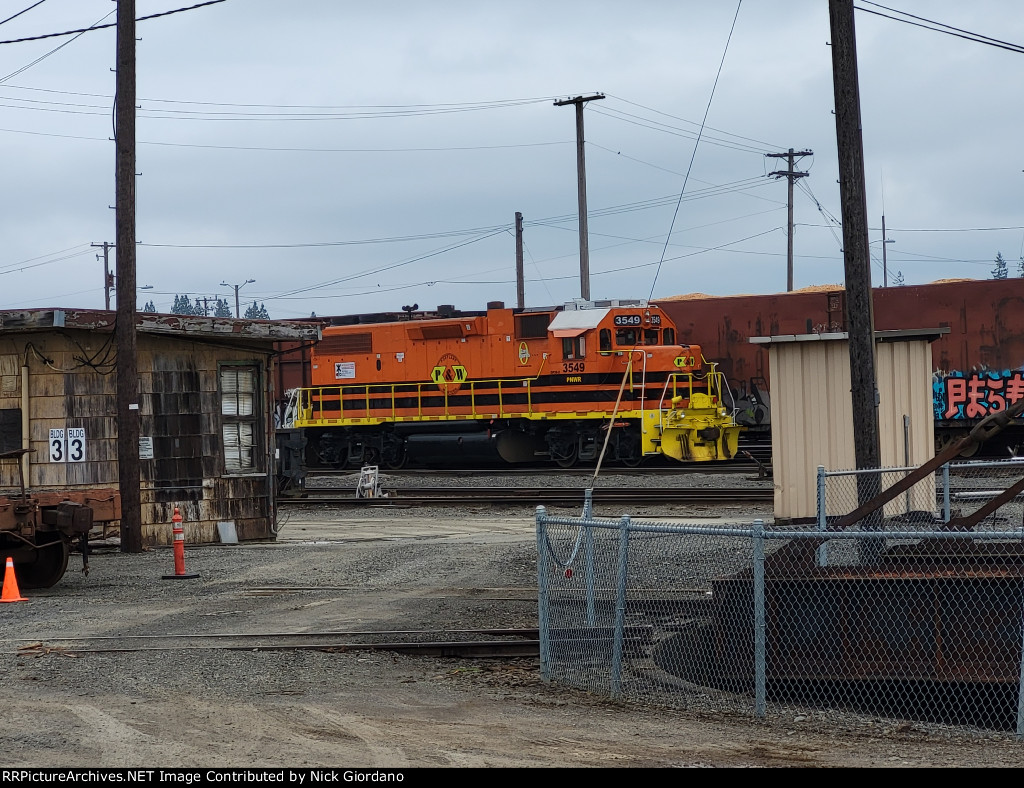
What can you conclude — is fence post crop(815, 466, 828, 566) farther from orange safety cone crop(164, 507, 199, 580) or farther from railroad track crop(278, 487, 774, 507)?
railroad track crop(278, 487, 774, 507)

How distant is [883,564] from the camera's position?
8930 millimetres

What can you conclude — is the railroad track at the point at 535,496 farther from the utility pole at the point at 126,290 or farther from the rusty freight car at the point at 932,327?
the utility pole at the point at 126,290

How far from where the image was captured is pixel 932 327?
29422 millimetres

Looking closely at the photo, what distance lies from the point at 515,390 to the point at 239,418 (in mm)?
12606

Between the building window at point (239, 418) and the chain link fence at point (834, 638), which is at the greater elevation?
the building window at point (239, 418)

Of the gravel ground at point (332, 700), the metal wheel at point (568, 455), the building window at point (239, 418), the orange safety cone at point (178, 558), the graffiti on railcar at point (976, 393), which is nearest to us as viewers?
the gravel ground at point (332, 700)

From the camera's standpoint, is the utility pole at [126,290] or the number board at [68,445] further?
the number board at [68,445]

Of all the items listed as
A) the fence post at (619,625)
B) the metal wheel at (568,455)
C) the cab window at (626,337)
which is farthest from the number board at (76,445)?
the metal wheel at (568,455)

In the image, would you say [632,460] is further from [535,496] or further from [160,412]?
[160,412]

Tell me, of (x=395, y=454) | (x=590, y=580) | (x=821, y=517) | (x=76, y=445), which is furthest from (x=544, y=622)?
(x=395, y=454)

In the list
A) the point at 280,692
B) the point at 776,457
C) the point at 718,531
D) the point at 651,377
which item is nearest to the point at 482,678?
the point at 280,692

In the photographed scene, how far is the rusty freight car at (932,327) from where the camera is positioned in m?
28.4

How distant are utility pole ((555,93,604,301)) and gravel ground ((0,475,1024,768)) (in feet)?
69.0

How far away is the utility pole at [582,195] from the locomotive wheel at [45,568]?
74.0 ft
